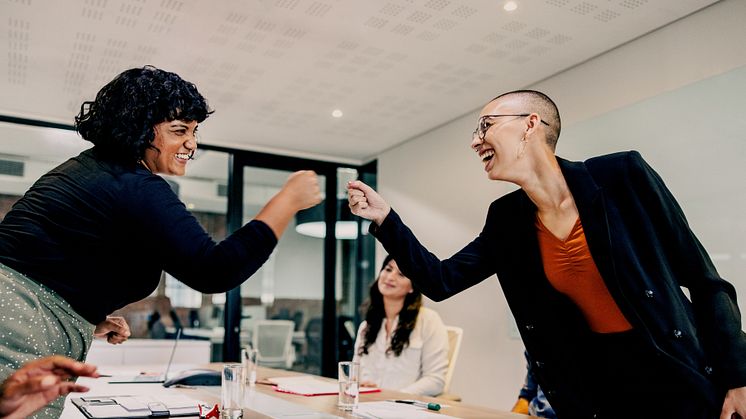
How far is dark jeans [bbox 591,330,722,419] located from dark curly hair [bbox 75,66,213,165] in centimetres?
127

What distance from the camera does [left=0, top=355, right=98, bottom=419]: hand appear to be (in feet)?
2.94

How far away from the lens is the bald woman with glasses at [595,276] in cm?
152

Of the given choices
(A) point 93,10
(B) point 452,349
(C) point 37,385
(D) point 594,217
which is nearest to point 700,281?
(D) point 594,217

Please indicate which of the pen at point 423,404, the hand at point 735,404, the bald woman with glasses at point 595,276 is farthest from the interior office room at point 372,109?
the pen at point 423,404

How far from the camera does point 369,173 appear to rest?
21.3ft

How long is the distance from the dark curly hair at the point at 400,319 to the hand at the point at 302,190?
1.80 metres

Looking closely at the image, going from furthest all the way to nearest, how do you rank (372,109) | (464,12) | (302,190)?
1. (372,109)
2. (464,12)
3. (302,190)

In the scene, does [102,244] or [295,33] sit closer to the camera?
[102,244]

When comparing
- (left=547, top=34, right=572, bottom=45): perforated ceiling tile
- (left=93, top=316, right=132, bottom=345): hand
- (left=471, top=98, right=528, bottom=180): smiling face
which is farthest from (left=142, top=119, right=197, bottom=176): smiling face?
(left=547, top=34, right=572, bottom=45): perforated ceiling tile

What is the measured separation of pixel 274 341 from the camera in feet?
20.1

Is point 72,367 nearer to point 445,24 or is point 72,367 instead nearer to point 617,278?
point 617,278

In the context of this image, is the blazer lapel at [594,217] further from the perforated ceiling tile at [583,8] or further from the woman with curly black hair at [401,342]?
the perforated ceiling tile at [583,8]

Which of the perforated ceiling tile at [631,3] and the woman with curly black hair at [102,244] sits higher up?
the perforated ceiling tile at [631,3]

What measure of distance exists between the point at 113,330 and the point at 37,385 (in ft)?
2.84
